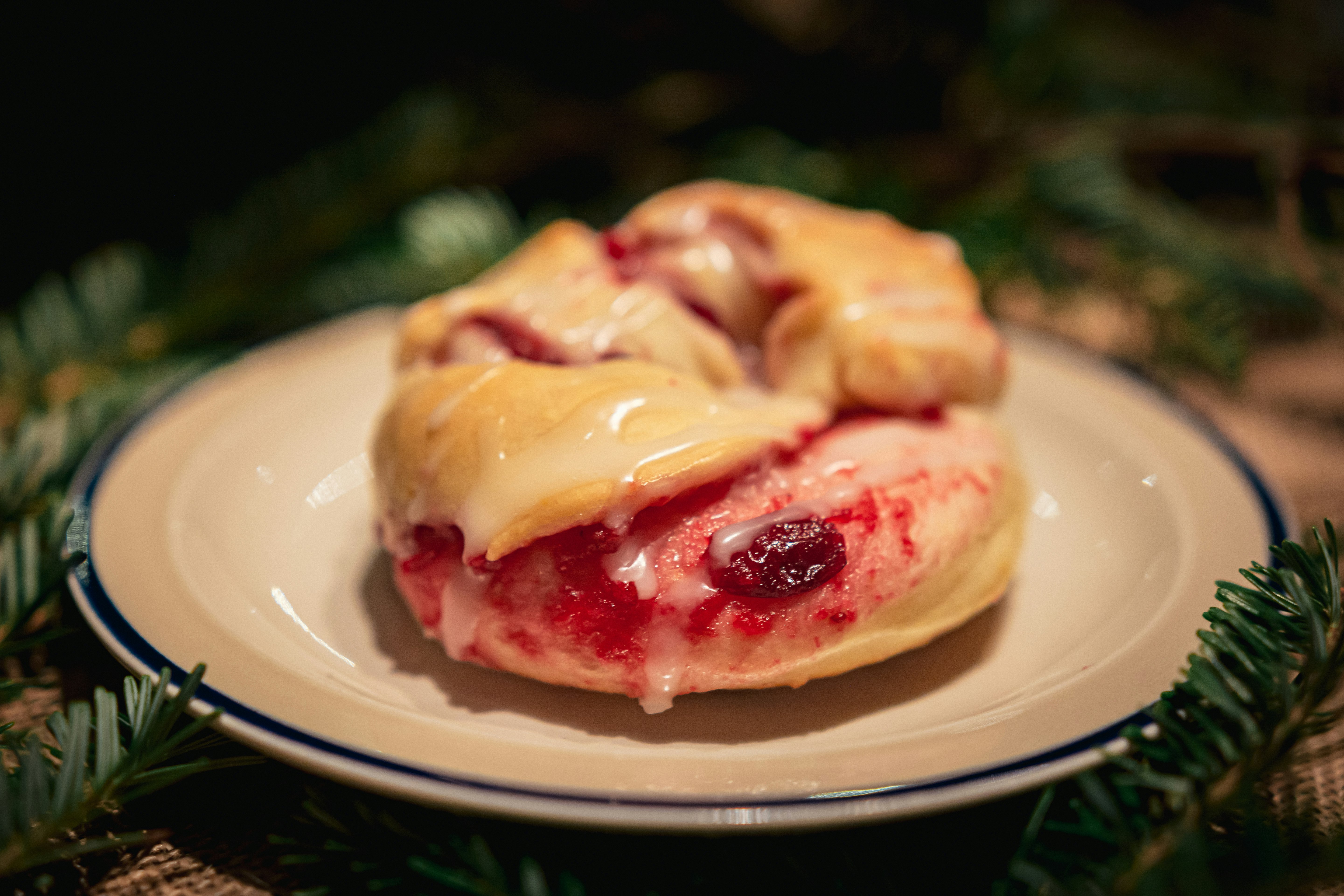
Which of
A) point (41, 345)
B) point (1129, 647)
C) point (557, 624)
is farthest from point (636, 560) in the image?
point (41, 345)

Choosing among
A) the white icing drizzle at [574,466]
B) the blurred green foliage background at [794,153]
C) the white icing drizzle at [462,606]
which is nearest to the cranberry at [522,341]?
the white icing drizzle at [574,466]

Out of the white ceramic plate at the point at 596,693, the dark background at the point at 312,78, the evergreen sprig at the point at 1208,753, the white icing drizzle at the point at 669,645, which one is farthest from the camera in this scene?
the dark background at the point at 312,78

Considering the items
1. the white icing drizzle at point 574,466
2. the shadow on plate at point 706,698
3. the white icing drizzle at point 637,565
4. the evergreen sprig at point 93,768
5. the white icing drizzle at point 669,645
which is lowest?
the shadow on plate at point 706,698

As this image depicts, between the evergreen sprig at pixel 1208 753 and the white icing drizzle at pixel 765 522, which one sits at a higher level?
the white icing drizzle at pixel 765 522

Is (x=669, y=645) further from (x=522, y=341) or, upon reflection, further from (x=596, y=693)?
(x=522, y=341)

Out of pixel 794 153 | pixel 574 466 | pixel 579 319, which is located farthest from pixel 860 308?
pixel 794 153

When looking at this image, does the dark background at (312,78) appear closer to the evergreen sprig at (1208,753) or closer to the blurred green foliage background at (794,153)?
the blurred green foliage background at (794,153)
